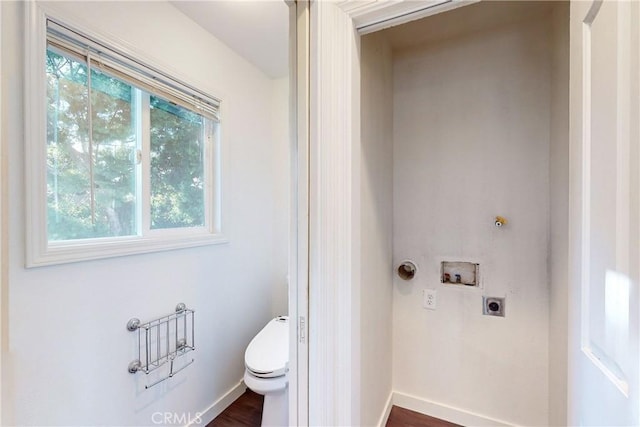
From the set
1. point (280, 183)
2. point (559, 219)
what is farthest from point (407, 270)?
point (280, 183)

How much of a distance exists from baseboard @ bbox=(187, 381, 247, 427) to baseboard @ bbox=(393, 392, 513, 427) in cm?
106

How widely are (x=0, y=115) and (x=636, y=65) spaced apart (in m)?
0.92

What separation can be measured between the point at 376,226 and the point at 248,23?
4.66 ft

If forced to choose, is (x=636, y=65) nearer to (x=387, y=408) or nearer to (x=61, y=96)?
(x=61, y=96)

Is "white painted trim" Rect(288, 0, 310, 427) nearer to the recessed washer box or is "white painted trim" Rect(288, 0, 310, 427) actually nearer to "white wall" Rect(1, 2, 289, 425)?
"white wall" Rect(1, 2, 289, 425)

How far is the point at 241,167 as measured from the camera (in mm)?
2010

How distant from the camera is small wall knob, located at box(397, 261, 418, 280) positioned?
5.79 feet

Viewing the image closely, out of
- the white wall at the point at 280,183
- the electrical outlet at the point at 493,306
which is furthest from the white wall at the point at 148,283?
the electrical outlet at the point at 493,306

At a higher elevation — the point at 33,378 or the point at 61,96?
the point at 61,96

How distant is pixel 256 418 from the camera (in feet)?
5.76

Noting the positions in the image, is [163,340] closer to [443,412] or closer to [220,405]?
[220,405]

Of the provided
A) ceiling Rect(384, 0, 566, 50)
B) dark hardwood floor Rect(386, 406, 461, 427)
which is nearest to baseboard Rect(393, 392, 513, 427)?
dark hardwood floor Rect(386, 406, 461, 427)

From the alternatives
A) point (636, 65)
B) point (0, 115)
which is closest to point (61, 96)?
point (0, 115)
